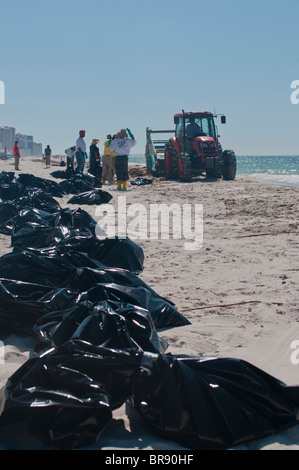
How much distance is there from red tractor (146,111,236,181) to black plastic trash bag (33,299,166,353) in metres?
13.3

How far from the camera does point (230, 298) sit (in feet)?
12.8

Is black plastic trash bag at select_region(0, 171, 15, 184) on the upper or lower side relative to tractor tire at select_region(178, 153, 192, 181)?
lower

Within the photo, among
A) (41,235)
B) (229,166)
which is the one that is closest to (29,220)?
(41,235)

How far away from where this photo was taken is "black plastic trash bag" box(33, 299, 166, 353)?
241 cm

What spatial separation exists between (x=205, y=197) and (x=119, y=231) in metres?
4.66

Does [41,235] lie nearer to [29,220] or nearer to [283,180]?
→ [29,220]

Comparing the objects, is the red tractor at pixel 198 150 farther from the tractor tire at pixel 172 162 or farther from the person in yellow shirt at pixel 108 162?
the person in yellow shirt at pixel 108 162

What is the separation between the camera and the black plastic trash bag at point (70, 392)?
191 centimetres

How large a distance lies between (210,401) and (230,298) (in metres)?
1.95

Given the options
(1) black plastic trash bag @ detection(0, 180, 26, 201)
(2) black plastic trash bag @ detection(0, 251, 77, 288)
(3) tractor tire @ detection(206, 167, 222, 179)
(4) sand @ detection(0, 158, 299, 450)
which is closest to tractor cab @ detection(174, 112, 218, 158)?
(3) tractor tire @ detection(206, 167, 222, 179)

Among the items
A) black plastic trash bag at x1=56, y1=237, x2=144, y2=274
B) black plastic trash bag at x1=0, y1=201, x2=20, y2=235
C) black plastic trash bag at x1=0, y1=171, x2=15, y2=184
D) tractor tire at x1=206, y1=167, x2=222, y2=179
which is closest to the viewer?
black plastic trash bag at x1=56, y1=237, x2=144, y2=274

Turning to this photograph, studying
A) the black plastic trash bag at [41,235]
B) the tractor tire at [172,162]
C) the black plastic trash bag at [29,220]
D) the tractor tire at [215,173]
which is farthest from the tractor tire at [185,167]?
the black plastic trash bag at [41,235]

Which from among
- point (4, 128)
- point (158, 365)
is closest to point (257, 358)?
point (158, 365)

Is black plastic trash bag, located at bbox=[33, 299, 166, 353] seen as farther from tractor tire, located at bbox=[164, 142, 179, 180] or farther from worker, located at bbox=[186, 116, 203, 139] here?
worker, located at bbox=[186, 116, 203, 139]
